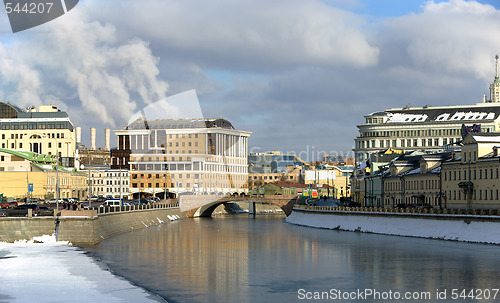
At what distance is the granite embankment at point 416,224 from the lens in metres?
89.8

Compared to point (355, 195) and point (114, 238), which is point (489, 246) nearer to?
point (114, 238)

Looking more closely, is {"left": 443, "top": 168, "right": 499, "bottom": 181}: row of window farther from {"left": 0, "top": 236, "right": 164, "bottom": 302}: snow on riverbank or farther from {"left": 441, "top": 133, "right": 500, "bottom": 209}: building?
{"left": 0, "top": 236, "right": 164, "bottom": 302}: snow on riverbank

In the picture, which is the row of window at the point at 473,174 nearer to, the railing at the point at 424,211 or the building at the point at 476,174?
the building at the point at 476,174

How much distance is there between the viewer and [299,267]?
230ft

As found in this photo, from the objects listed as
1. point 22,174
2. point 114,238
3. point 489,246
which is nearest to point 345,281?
point 489,246

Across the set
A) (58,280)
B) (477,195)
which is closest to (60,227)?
(58,280)

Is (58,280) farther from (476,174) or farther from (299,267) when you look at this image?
(476,174)

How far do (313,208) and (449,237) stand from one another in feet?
208

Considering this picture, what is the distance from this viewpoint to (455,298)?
51750 millimetres

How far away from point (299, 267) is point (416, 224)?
4022cm

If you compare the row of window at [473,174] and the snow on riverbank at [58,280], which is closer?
the snow on riverbank at [58,280]

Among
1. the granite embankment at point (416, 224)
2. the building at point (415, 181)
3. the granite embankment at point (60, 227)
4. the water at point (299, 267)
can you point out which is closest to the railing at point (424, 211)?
the granite embankment at point (416, 224)

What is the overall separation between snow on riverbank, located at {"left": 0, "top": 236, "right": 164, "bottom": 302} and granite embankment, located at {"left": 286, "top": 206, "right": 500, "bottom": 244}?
44.6m

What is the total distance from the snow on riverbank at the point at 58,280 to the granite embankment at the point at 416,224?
44623mm
